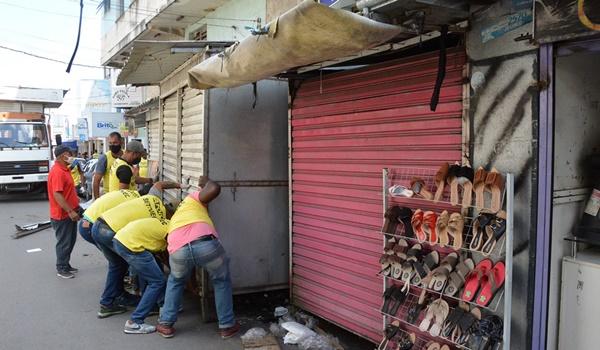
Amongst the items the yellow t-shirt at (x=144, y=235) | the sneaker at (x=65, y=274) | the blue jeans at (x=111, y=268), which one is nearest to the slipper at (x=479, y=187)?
the yellow t-shirt at (x=144, y=235)

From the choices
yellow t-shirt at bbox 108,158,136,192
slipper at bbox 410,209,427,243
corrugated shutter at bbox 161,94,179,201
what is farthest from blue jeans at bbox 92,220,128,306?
slipper at bbox 410,209,427,243

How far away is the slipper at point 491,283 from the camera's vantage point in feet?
9.61

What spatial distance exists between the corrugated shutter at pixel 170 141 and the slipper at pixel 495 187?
4.32 m

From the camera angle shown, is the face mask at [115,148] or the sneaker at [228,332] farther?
the face mask at [115,148]

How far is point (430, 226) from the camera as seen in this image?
3.32 metres

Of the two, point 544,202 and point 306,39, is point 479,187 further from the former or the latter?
point 306,39

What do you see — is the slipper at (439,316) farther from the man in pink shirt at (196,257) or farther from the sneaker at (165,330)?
the sneaker at (165,330)

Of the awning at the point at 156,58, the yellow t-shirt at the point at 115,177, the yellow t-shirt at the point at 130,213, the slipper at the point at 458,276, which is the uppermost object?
the awning at the point at 156,58

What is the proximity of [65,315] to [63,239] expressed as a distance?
1.91 metres

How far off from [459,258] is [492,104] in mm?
1058

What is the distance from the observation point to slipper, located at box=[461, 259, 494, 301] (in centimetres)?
304

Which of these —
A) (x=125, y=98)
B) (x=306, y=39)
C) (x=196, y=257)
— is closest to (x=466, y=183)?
(x=306, y=39)

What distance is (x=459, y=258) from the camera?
3.31 meters

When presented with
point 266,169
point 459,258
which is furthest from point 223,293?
point 459,258
